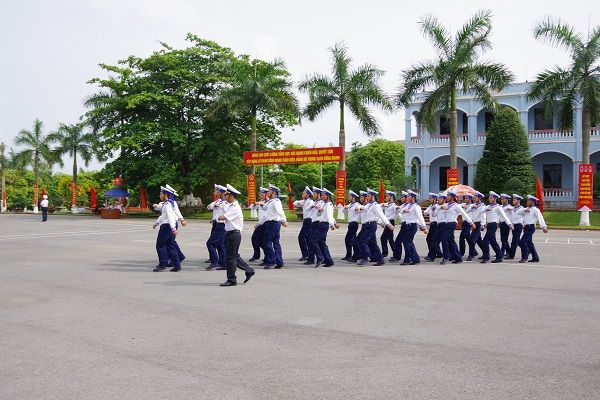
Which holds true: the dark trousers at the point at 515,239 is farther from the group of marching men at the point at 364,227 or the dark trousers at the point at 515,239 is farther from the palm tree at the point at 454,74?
the palm tree at the point at 454,74

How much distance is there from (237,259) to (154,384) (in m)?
5.07

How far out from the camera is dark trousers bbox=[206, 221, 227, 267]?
39.3ft

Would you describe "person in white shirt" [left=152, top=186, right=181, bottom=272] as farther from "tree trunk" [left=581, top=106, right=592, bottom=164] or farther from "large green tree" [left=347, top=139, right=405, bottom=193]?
"large green tree" [left=347, top=139, right=405, bottom=193]

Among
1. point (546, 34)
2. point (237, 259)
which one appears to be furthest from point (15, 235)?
point (546, 34)

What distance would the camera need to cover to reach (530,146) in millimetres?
37406

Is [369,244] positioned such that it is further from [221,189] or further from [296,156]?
[296,156]

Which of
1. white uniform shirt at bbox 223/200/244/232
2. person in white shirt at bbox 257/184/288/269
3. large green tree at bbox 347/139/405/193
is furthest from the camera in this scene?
large green tree at bbox 347/139/405/193

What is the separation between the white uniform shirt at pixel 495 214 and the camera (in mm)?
13961

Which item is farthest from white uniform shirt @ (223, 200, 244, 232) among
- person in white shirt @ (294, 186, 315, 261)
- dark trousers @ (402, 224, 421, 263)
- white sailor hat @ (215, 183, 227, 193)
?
dark trousers @ (402, 224, 421, 263)

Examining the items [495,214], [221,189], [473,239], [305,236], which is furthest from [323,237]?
[495,214]

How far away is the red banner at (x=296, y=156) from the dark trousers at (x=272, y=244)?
63.2 ft

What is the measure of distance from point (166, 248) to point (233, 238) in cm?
272

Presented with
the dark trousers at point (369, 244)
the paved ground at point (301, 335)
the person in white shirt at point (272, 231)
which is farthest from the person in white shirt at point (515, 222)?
the person in white shirt at point (272, 231)

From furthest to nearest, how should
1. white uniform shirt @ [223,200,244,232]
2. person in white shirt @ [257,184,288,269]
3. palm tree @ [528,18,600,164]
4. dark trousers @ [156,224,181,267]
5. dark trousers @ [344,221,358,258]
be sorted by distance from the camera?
palm tree @ [528,18,600,164] < dark trousers @ [344,221,358,258] < person in white shirt @ [257,184,288,269] < dark trousers @ [156,224,181,267] < white uniform shirt @ [223,200,244,232]
